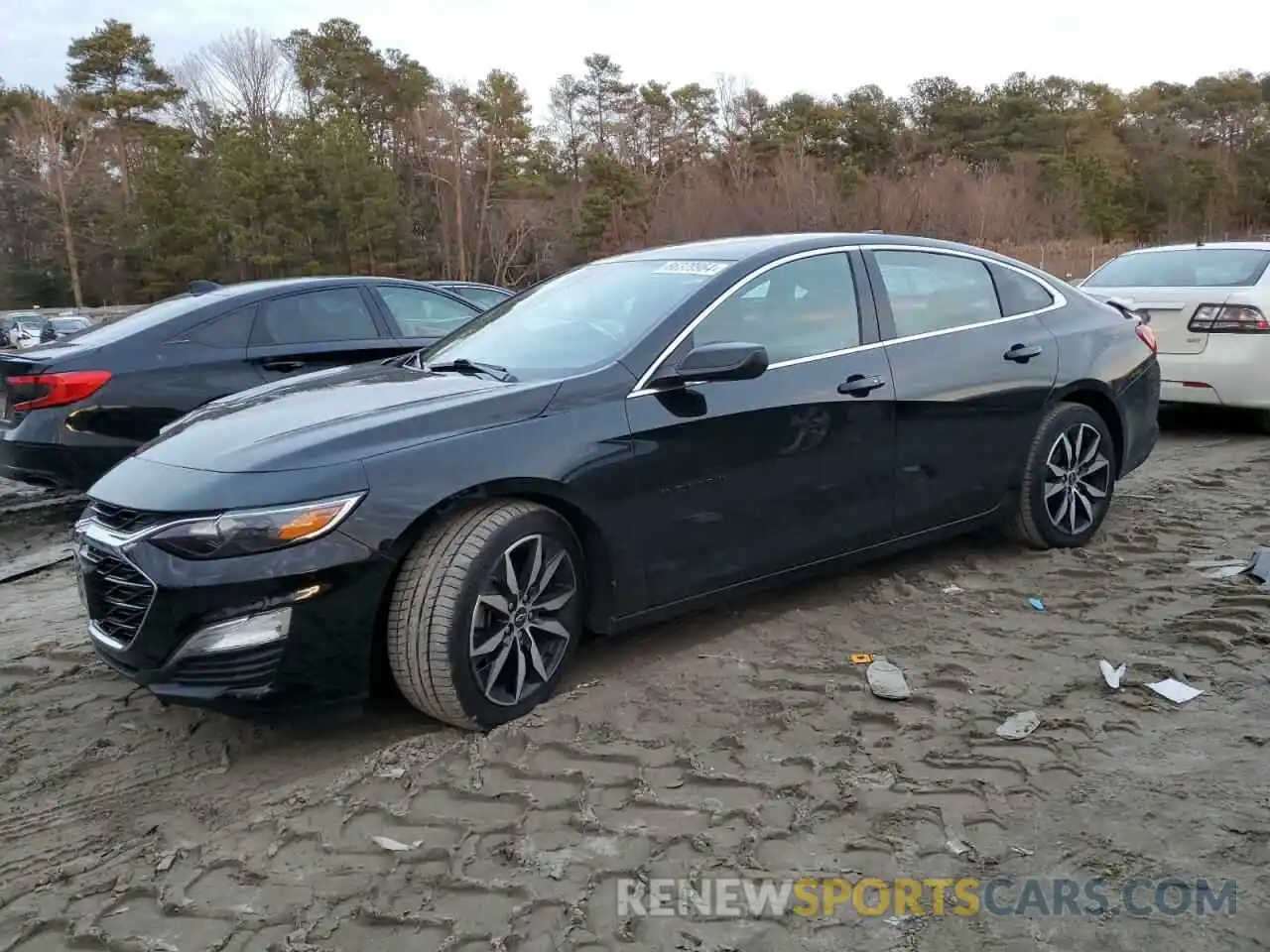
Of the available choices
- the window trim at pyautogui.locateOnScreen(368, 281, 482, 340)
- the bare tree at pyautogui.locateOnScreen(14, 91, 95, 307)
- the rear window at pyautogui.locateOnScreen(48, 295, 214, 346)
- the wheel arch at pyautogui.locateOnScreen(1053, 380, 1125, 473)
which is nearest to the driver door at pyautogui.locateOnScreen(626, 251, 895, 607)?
the wheel arch at pyautogui.locateOnScreen(1053, 380, 1125, 473)

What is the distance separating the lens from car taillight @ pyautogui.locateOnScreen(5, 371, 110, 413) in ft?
18.7

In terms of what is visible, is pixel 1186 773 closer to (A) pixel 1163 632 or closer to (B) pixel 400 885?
(A) pixel 1163 632

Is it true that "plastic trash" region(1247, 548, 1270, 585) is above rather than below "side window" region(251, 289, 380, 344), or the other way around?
below

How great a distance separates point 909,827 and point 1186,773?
2.93 ft

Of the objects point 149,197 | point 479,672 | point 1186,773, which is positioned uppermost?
point 149,197

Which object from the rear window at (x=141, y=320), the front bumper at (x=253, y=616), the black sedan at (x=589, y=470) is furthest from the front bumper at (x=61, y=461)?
the front bumper at (x=253, y=616)

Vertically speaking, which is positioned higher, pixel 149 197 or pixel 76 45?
pixel 76 45

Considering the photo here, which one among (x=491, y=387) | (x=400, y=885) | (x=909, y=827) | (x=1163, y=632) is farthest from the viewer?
(x=1163, y=632)

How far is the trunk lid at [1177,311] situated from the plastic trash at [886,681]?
4854mm

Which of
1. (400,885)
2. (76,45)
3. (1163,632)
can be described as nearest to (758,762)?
(400,885)

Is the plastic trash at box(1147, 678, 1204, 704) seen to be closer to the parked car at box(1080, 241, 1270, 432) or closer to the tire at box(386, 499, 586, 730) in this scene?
the tire at box(386, 499, 586, 730)

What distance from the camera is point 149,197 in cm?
4362

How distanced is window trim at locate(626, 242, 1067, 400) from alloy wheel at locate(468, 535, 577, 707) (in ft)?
2.18

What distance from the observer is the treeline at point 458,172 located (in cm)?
4309
